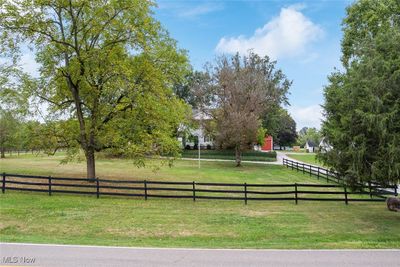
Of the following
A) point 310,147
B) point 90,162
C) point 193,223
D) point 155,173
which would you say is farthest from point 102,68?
point 310,147

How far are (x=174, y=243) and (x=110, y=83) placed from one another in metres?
12.7

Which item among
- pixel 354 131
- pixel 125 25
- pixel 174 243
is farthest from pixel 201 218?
pixel 125 25

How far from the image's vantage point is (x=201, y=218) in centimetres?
1309

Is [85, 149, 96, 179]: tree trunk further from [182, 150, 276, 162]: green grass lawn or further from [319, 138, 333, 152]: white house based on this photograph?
[182, 150, 276, 162]: green grass lawn

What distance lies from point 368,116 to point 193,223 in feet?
23.1

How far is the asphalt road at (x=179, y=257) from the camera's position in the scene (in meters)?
7.05

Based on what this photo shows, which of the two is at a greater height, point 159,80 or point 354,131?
point 159,80

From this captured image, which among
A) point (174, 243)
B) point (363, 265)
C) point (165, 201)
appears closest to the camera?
point (363, 265)

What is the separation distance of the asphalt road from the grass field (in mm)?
818

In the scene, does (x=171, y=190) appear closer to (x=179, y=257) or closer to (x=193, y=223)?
(x=193, y=223)

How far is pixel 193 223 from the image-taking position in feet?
40.3

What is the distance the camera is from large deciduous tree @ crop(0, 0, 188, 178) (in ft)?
62.6

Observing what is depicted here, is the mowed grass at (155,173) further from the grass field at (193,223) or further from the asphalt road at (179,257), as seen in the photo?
the asphalt road at (179,257)

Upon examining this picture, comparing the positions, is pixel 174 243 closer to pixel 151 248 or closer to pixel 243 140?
pixel 151 248
